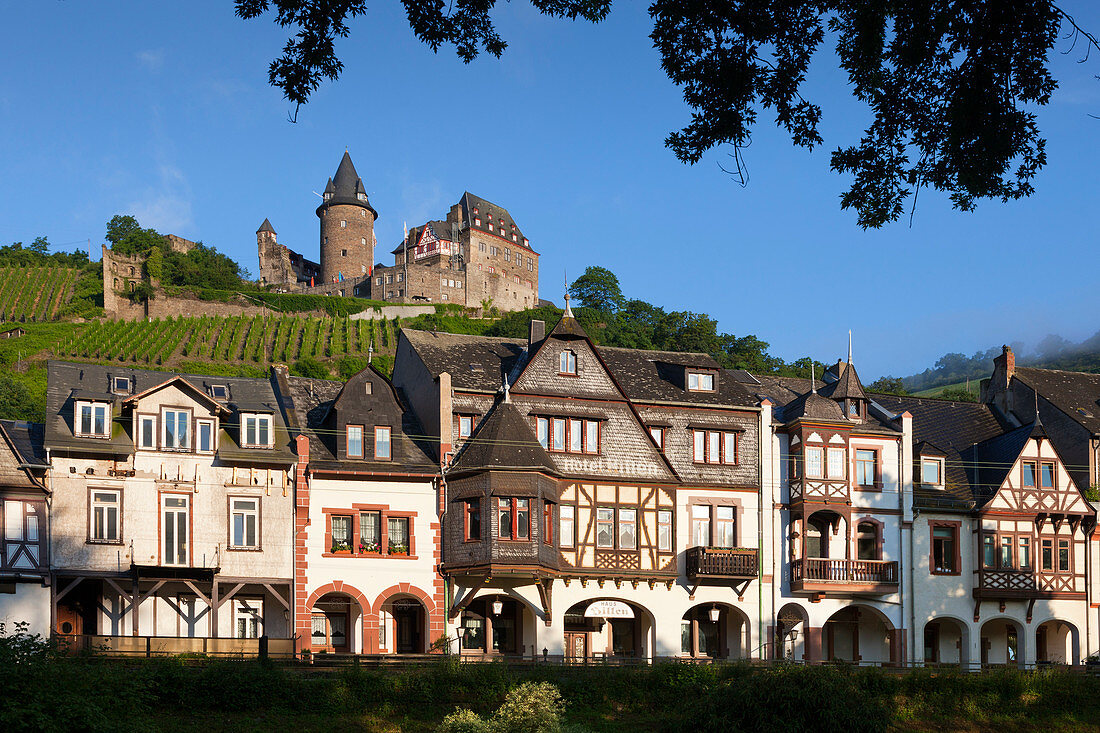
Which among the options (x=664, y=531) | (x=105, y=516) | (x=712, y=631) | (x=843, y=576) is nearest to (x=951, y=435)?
(x=843, y=576)

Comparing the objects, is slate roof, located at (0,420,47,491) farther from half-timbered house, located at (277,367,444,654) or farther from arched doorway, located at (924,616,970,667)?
arched doorway, located at (924,616,970,667)

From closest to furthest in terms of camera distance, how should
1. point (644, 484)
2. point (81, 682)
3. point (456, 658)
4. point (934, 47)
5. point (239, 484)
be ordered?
point (934, 47)
point (81, 682)
point (456, 658)
point (239, 484)
point (644, 484)

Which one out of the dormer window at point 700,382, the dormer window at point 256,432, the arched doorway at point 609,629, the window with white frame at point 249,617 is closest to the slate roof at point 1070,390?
the dormer window at point 700,382

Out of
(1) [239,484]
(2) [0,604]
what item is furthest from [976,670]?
(2) [0,604]

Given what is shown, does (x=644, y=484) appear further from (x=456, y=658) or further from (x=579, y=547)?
(x=456, y=658)

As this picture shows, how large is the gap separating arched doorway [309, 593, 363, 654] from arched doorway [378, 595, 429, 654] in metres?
0.90

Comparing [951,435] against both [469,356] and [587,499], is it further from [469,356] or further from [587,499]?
[469,356]

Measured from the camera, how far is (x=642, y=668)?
3391cm

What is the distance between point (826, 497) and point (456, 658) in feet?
53.5

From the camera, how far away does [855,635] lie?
45.4 m

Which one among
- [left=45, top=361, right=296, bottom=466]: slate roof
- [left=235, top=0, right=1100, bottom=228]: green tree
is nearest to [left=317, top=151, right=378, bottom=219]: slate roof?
[left=45, top=361, right=296, bottom=466]: slate roof

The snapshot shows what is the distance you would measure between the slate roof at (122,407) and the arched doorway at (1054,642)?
93.4ft

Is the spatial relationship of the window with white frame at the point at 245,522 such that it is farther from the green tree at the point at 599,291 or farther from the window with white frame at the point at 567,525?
the green tree at the point at 599,291

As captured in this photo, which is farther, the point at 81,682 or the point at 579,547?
the point at 579,547
